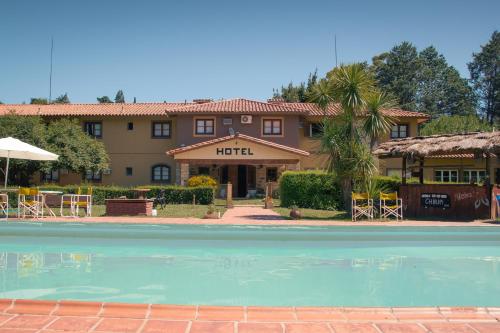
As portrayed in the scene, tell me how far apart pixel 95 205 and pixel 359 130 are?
12749 millimetres

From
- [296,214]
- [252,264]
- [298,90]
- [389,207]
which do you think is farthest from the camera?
[298,90]

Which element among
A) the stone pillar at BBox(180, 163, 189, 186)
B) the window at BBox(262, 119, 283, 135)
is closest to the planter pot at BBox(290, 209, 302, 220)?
the stone pillar at BBox(180, 163, 189, 186)

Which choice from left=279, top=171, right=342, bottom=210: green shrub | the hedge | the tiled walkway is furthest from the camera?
the hedge

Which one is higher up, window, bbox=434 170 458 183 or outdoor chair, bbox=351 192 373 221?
window, bbox=434 170 458 183

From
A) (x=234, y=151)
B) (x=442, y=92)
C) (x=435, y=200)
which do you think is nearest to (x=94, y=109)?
(x=234, y=151)

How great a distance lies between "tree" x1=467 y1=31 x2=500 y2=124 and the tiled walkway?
68.3 m

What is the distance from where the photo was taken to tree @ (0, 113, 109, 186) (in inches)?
1051

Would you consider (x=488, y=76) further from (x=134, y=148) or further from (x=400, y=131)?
(x=134, y=148)

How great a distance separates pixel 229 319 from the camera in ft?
13.5

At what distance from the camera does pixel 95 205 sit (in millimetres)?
21234

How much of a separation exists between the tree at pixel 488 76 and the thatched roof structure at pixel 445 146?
5321 cm

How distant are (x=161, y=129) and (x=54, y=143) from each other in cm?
756

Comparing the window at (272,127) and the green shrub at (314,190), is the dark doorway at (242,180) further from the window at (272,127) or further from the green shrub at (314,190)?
the green shrub at (314,190)

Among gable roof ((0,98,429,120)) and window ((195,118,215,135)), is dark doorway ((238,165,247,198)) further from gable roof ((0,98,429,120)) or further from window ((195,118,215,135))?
gable roof ((0,98,429,120))
